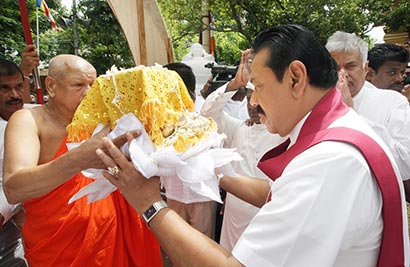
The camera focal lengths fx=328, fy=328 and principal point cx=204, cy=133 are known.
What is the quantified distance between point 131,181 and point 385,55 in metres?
3.33

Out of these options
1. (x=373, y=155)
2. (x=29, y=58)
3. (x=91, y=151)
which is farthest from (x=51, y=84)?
(x=29, y=58)

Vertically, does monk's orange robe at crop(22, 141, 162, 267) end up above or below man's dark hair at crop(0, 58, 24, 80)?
below

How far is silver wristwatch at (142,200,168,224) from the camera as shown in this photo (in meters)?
1.17

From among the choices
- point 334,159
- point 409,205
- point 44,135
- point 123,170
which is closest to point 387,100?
point 409,205

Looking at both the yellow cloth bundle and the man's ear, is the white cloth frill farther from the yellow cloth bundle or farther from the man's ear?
the man's ear

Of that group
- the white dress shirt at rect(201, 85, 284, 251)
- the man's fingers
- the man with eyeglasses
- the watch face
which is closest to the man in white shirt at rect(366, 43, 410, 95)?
the white dress shirt at rect(201, 85, 284, 251)

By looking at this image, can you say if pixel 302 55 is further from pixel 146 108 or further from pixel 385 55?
pixel 385 55

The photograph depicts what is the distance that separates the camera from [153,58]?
3.71 metres

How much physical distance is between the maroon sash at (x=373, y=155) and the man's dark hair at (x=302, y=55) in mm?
70

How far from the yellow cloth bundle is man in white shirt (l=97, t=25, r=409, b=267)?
0.56 feet

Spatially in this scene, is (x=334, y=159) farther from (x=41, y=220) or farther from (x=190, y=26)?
(x=190, y=26)

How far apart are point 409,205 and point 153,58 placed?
3045 millimetres

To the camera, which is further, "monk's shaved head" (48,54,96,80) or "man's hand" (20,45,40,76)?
A: "man's hand" (20,45,40,76)

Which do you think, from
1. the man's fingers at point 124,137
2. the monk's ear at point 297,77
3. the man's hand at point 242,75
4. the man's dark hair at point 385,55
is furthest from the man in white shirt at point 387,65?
the man's fingers at point 124,137
